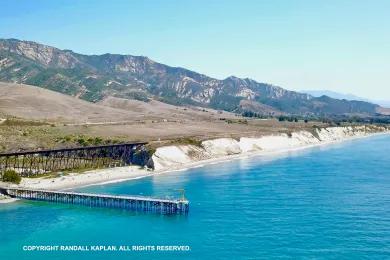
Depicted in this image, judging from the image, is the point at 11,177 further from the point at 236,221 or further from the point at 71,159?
the point at 236,221

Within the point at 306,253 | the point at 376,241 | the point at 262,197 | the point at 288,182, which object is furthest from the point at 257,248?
the point at 288,182

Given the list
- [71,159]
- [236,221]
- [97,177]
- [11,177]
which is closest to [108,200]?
[11,177]

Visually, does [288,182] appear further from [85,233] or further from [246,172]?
[85,233]

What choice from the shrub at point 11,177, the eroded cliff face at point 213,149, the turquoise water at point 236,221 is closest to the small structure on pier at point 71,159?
the eroded cliff face at point 213,149

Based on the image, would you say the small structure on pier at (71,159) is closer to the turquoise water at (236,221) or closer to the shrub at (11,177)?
the shrub at (11,177)

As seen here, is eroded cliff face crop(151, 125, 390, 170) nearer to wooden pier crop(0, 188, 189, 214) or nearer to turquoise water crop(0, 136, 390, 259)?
turquoise water crop(0, 136, 390, 259)

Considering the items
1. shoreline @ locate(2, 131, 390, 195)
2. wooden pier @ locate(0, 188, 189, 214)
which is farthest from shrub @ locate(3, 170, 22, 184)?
wooden pier @ locate(0, 188, 189, 214)
